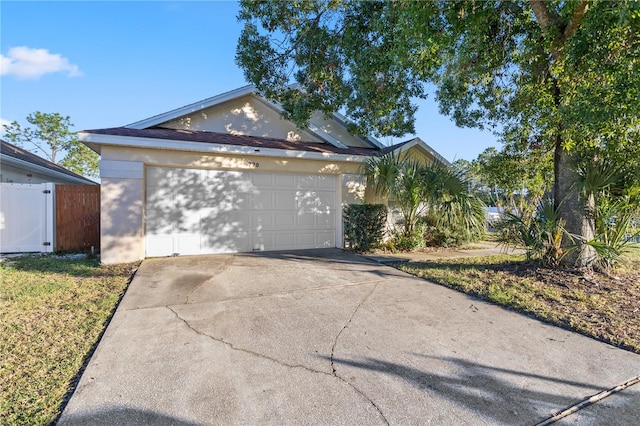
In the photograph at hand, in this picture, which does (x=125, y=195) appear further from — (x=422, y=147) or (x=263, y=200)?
(x=422, y=147)

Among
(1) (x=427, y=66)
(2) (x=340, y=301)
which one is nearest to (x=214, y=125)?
(1) (x=427, y=66)

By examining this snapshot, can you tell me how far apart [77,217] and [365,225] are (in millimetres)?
8103

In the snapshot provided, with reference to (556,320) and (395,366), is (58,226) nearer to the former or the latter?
(395,366)

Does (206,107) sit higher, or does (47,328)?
(206,107)

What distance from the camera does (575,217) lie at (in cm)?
599

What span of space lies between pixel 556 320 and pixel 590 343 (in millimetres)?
618

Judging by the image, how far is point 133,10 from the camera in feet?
25.9

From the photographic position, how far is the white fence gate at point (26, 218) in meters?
8.29

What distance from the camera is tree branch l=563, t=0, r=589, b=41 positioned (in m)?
5.21

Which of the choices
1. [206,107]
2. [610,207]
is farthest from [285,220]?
[610,207]

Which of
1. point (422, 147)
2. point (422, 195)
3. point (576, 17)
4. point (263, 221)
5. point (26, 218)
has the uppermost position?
point (576, 17)

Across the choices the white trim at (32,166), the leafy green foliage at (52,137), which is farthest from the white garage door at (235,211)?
the leafy green foliage at (52,137)

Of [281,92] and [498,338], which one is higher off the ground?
[281,92]

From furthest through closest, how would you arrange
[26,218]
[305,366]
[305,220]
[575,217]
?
[305,220], [26,218], [575,217], [305,366]
